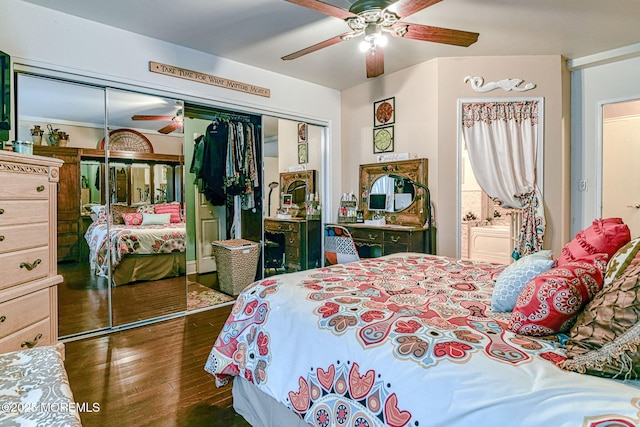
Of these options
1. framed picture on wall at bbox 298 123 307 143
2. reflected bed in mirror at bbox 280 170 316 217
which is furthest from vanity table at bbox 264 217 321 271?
framed picture on wall at bbox 298 123 307 143

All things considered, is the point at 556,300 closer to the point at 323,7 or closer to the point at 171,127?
the point at 323,7

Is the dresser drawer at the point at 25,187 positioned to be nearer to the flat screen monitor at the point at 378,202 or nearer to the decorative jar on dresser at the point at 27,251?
the decorative jar on dresser at the point at 27,251

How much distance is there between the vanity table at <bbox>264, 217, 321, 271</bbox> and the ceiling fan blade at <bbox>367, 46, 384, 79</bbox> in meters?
2.12

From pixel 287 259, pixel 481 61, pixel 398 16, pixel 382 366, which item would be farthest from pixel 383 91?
pixel 382 366

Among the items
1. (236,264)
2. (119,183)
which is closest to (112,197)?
(119,183)

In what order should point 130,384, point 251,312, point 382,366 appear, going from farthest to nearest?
point 130,384 < point 251,312 < point 382,366

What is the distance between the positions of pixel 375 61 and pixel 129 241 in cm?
263

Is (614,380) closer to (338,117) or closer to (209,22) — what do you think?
(209,22)

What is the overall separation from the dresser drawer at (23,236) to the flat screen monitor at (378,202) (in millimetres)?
3171

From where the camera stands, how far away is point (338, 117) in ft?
15.3

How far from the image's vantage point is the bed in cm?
292

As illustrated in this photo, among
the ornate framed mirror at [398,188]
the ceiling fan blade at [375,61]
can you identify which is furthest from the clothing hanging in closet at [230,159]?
the ceiling fan blade at [375,61]

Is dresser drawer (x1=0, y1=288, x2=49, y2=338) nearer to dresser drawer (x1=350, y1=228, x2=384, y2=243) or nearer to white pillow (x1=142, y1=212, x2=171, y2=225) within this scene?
white pillow (x1=142, y1=212, x2=171, y2=225)

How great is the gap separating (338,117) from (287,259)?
2.00 metres
